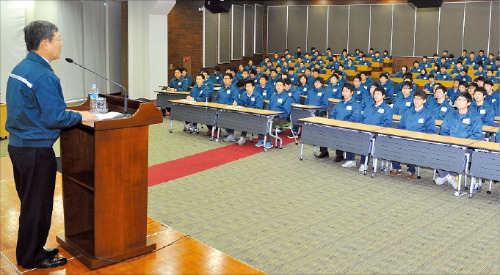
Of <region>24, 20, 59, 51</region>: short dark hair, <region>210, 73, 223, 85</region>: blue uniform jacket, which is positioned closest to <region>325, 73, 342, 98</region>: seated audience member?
<region>210, 73, 223, 85</region>: blue uniform jacket

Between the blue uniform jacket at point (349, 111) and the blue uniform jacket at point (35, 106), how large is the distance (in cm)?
554

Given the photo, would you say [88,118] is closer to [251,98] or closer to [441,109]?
[251,98]

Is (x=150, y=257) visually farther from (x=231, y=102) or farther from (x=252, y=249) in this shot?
(x=231, y=102)

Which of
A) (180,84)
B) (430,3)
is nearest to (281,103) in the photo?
(180,84)

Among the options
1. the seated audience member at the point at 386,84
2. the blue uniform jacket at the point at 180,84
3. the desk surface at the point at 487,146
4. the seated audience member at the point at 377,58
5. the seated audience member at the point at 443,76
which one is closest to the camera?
the desk surface at the point at 487,146

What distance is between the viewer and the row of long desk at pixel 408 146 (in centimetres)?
592

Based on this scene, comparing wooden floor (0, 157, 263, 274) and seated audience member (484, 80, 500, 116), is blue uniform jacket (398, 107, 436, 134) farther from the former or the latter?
wooden floor (0, 157, 263, 274)

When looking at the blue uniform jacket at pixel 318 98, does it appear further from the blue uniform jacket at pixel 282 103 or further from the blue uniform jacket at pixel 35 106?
the blue uniform jacket at pixel 35 106

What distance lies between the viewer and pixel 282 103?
30.2 feet

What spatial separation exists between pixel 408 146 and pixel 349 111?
154cm

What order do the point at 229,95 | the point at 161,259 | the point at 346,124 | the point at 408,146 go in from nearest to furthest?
the point at 161,259, the point at 408,146, the point at 346,124, the point at 229,95

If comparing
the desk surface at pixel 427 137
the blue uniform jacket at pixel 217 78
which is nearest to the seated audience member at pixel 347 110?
the desk surface at pixel 427 137

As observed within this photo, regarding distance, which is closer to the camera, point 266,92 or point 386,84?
point 266,92

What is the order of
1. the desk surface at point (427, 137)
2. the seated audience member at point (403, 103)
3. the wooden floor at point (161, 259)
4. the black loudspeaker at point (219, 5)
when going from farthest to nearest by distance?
the black loudspeaker at point (219, 5) < the seated audience member at point (403, 103) < the desk surface at point (427, 137) < the wooden floor at point (161, 259)
